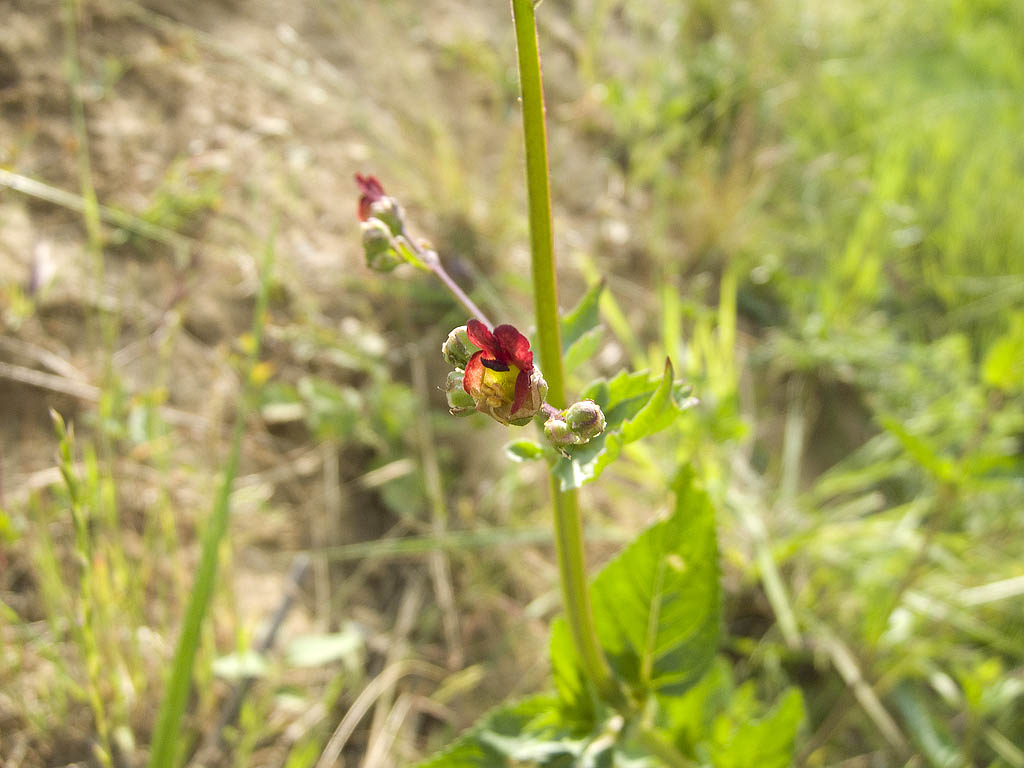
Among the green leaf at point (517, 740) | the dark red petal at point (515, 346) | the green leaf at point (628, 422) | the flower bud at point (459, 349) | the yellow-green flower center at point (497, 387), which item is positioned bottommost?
the green leaf at point (517, 740)

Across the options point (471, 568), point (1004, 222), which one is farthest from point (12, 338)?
point (1004, 222)

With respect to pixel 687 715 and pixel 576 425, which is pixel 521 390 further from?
pixel 687 715

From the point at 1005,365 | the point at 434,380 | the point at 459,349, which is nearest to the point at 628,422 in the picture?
the point at 459,349

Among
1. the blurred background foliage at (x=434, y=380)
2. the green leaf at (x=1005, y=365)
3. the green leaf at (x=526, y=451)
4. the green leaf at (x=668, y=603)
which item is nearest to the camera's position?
the green leaf at (x=526, y=451)

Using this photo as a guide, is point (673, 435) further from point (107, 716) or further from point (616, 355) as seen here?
point (107, 716)

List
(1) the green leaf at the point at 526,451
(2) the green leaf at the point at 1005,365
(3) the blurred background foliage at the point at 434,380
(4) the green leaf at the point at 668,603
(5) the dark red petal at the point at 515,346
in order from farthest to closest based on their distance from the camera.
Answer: (3) the blurred background foliage at the point at 434,380 < (2) the green leaf at the point at 1005,365 < (4) the green leaf at the point at 668,603 < (1) the green leaf at the point at 526,451 < (5) the dark red petal at the point at 515,346

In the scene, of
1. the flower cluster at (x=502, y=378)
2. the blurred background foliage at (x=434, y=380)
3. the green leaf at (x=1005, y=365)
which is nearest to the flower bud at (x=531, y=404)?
the flower cluster at (x=502, y=378)

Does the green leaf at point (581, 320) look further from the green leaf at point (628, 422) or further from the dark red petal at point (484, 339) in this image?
the dark red petal at point (484, 339)

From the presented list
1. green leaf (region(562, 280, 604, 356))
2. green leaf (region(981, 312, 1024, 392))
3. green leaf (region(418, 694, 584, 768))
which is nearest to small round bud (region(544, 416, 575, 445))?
green leaf (region(562, 280, 604, 356))
